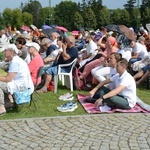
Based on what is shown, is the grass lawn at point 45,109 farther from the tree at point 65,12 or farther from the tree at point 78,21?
the tree at point 65,12

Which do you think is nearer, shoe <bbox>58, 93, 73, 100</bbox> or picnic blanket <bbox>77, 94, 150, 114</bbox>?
picnic blanket <bbox>77, 94, 150, 114</bbox>

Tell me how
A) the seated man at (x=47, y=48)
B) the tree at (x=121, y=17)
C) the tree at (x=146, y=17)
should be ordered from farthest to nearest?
the tree at (x=121, y=17) → the tree at (x=146, y=17) → the seated man at (x=47, y=48)

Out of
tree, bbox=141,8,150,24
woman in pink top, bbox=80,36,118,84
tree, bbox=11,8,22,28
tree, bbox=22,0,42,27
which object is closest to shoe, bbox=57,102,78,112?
woman in pink top, bbox=80,36,118,84

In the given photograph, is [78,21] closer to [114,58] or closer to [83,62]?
[83,62]

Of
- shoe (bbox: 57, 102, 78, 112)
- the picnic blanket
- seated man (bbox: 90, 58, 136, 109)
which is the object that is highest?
seated man (bbox: 90, 58, 136, 109)

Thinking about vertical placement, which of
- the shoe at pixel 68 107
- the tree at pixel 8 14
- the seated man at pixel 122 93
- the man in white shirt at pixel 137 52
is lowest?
→ the shoe at pixel 68 107

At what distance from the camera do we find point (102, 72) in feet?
28.8

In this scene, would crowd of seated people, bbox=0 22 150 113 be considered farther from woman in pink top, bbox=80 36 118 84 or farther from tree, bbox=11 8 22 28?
tree, bbox=11 8 22 28

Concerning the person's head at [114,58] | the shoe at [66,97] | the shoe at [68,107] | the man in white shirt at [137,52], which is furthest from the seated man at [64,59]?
the man in white shirt at [137,52]

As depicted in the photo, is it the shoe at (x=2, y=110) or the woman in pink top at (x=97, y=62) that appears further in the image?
the woman in pink top at (x=97, y=62)

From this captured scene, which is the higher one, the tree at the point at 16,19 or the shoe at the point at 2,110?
the tree at the point at 16,19

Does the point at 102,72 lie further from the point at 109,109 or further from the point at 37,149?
the point at 37,149

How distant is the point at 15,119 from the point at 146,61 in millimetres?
4759

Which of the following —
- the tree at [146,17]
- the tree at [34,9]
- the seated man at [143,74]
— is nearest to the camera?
the seated man at [143,74]
